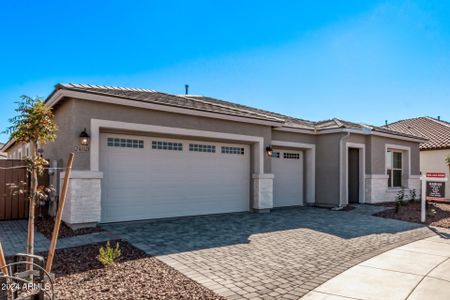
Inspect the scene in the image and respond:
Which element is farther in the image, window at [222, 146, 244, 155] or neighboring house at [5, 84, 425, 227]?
window at [222, 146, 244, 155]

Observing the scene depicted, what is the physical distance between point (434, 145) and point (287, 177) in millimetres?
12916

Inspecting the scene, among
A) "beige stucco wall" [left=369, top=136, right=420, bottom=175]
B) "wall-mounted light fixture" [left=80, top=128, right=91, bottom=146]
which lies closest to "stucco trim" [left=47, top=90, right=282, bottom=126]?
"wall-mounted light fixture" [left=80, top=128, right=91, bottom=146]

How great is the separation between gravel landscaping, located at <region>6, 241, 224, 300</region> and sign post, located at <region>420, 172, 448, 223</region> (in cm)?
1009

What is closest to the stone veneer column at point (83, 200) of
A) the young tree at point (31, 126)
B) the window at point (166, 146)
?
the window at point (166, 146)

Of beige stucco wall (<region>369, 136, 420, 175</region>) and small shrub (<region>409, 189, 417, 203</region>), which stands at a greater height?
beige stucco wall (<region>369, 136, 420, 175</region>)

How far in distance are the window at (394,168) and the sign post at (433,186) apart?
435 centimetres

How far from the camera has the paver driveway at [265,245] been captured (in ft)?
16.0

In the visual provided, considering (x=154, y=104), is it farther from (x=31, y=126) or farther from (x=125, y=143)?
(x=31, y=126)

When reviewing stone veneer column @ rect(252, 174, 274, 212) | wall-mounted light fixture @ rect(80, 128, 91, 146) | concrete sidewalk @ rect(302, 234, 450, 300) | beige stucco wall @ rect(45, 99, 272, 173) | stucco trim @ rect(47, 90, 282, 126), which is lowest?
concrete sidewalk @ rect(302, 234, 450, 300)

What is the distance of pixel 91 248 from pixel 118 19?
23.7 ft

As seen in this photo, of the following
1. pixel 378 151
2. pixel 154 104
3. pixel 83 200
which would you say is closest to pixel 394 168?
pixel 378 151

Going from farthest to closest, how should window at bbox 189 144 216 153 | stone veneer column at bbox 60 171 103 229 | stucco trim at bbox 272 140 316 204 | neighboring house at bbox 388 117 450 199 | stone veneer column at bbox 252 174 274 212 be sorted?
neighboring house at bbox 388 117 450 199 → stucco trim at bbox 272 140 316 204 → stone veneer column at bbox 252 174 274 212 → window at bbox 189 144 216 153 → stone veneer column at bbox 60 171 103 229

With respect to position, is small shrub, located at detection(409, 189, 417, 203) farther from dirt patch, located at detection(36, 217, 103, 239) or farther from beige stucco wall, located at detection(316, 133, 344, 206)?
dirt patch, located at detection(36, 217, 103, 239)

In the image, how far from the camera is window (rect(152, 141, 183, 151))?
9.73 meters
